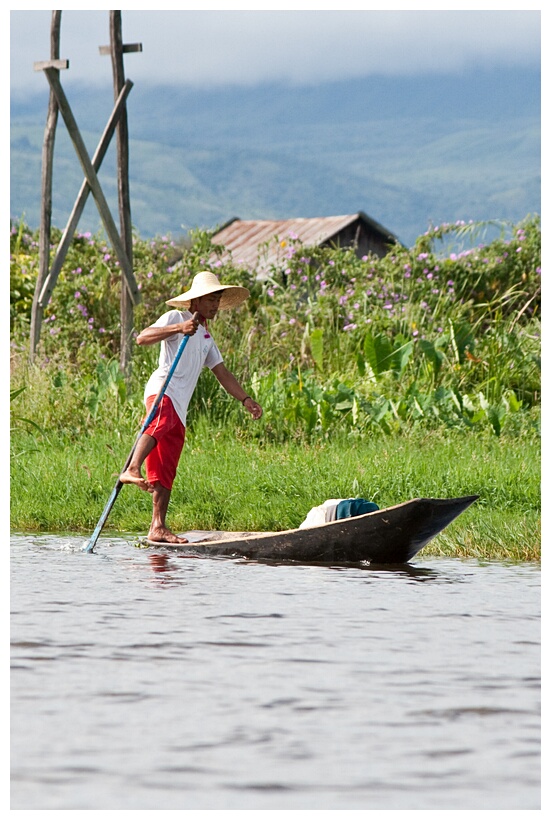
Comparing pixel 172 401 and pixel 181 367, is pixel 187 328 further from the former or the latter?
pixel 172 401

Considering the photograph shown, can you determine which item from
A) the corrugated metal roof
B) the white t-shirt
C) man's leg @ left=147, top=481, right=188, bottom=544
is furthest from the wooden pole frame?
the corrugated metal roof

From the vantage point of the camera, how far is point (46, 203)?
16141mm

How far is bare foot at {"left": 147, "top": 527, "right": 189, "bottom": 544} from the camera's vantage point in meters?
9.96

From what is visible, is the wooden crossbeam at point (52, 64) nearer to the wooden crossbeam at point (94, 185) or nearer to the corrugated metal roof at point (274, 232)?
the wooden crossbeam at point (94, 185)

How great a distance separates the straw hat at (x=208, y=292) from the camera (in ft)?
32.7

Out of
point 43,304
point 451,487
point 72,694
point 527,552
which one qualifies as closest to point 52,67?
point 43,304

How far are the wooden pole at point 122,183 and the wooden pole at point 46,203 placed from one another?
68 cm

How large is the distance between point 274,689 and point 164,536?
14.5 feet

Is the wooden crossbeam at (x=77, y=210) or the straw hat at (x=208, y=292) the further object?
the wooden crossbeam at (x=77, y=210)

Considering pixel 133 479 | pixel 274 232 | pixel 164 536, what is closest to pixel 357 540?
pixel 164 536

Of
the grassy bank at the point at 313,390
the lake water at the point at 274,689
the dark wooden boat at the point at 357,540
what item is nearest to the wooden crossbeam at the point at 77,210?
the grassy bank at the point at 313,390

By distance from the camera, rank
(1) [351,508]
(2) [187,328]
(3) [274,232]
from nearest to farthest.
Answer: (1) [351,508] < (2) [187,328] < (3) [274,232]

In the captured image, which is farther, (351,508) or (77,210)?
(77,210)

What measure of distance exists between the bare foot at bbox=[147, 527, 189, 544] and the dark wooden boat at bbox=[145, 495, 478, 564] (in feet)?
0.26
